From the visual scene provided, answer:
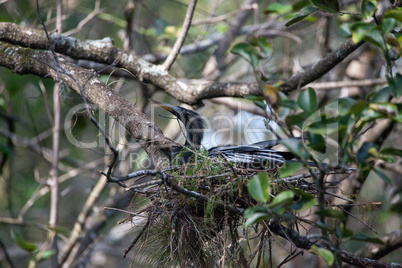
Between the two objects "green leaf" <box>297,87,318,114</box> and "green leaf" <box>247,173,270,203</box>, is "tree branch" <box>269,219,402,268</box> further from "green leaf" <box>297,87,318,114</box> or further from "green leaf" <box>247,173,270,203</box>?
"green leaf" <box>297,87,318,114</box>

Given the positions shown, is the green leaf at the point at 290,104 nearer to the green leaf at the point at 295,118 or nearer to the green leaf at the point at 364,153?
the green leaf at the point at 295,118

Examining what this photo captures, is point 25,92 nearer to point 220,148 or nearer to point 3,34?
point 3,34

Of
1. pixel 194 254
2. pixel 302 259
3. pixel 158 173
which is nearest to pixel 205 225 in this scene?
pixel 194 254

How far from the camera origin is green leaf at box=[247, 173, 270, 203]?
1.78 metres

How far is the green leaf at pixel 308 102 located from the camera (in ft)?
5.85

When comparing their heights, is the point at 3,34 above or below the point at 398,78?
above

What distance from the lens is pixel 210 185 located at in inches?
104

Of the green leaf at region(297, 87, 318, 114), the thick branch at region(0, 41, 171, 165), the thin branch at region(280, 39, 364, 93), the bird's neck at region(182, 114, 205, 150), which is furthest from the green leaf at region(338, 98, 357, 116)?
the bird's neck at region(182, 114, 205, 150)

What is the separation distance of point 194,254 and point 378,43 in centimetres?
184

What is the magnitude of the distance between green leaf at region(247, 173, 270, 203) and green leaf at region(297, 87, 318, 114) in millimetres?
398

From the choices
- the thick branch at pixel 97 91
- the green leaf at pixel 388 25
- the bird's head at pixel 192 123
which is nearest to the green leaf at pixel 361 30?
the green leaf at pixel 388 25

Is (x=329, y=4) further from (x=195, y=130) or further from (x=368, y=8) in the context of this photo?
(x=195, y=130)

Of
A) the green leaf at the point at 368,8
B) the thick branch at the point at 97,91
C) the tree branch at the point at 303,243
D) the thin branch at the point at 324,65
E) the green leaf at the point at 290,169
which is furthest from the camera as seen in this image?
the thin branch at the point at 324,65

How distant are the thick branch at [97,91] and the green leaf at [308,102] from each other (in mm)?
1237
